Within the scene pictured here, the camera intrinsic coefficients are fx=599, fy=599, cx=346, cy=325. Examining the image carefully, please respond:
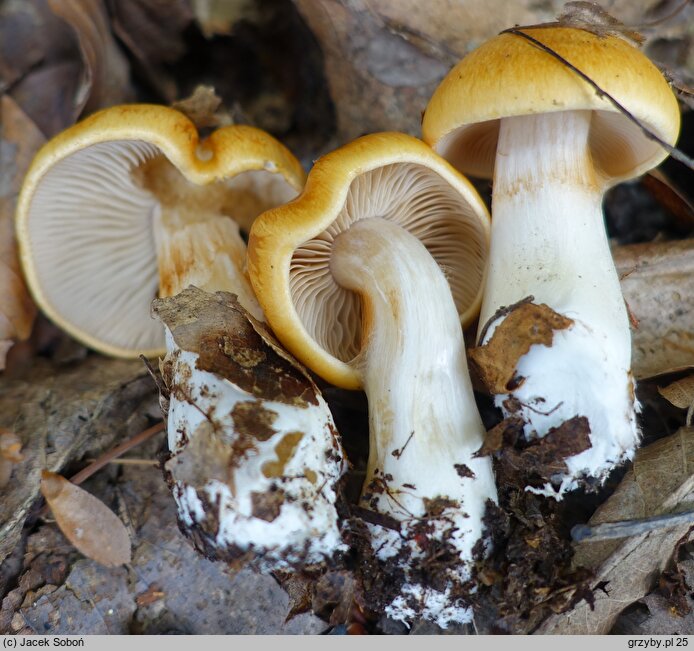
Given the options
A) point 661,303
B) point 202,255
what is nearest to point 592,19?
point 661,303

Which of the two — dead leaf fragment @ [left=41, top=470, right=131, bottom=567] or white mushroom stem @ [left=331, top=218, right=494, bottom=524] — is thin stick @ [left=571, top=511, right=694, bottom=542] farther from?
dead leaf fragment @ [left=41, top=470, right=131, bottom=567]

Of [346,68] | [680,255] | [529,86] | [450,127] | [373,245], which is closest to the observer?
[529,86]

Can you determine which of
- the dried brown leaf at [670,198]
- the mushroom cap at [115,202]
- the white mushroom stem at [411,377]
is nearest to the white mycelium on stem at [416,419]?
the white mushroom stem at [411,377]

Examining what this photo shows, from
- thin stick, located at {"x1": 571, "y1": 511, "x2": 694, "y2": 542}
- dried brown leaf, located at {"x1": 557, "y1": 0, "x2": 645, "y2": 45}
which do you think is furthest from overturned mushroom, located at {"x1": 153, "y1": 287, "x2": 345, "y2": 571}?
dried brown leaf, located at {"x1": 557, "y1": 0, "x2": 645, "y2": 45}

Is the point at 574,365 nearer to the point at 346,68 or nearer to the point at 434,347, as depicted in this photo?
the point at 434,347

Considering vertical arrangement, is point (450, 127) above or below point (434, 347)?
above

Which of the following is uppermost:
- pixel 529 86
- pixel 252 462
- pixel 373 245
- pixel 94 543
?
pixel 529 86

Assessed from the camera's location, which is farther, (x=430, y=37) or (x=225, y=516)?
(x=430, y=37)

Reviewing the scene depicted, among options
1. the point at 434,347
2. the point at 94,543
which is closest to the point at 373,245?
the point at 434,347
